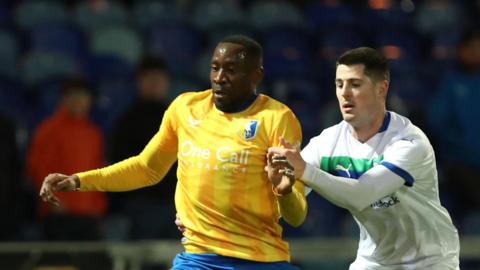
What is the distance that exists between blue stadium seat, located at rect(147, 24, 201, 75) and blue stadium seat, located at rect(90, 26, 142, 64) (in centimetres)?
14

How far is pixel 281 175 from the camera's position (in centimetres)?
441

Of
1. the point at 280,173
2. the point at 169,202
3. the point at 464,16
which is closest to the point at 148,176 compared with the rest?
the point at 280,173

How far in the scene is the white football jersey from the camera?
195 inches

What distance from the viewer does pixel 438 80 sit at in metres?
9.52

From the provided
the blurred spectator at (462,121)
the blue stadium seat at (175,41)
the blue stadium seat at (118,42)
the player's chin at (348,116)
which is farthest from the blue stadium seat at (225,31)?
the player's chin at (348,116)

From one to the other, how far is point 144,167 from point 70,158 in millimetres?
2789

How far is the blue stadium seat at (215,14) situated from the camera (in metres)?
9.92

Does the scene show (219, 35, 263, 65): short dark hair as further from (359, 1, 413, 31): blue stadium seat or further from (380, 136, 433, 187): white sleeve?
(359, 1, 413, 31): blue stadium seat

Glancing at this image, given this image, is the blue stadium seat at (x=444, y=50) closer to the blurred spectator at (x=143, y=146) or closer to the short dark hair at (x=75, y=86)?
the blurred spectator at (x=143, y=146)

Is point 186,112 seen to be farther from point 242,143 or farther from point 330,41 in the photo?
point 330,41

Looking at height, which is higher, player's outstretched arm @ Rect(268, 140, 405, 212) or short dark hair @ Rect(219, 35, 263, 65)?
short dark hair @ Rect(219, 35, 263, 65)

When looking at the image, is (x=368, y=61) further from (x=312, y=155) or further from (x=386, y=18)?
(x=386, y=18)

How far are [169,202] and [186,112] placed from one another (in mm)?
2799

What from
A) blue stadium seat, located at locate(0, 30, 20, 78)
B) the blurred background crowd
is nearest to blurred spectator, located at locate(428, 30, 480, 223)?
the blurred background crowd
